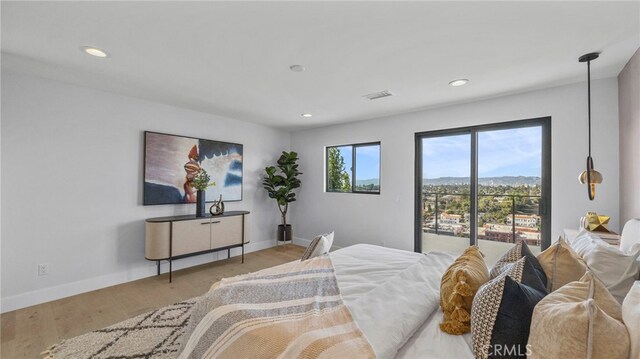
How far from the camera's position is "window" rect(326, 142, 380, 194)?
189 inches

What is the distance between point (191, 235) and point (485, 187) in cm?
410

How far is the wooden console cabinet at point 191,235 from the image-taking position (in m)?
3.53

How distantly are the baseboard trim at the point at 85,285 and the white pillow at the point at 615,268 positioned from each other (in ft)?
15.0

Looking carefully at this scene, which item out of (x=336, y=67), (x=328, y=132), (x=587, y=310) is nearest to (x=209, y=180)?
(x=328, y=132)

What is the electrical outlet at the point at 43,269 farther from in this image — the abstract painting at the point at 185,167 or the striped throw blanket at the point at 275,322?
the striped throw blanket at the point at 275,322

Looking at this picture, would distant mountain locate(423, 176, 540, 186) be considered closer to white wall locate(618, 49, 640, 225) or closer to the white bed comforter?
white wall locate(618, 49, 640, 225)

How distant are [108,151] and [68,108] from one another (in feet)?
2.01

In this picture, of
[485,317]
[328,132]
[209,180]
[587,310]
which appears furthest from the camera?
[328,132]

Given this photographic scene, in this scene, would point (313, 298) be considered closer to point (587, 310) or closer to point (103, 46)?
point (587, 310)

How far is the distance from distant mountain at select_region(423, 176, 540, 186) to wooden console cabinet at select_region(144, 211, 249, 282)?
313cm

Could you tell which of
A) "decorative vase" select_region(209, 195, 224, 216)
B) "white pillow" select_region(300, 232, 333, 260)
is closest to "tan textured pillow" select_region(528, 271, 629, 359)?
"white pillow" select_region(300, 232, 333, 260)

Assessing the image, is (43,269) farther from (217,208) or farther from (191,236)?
(217,208)

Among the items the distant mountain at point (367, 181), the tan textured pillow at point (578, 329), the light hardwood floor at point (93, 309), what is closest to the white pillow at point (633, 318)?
the tan textured pillow at point (578, 329)

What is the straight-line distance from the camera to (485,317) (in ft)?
3.48
